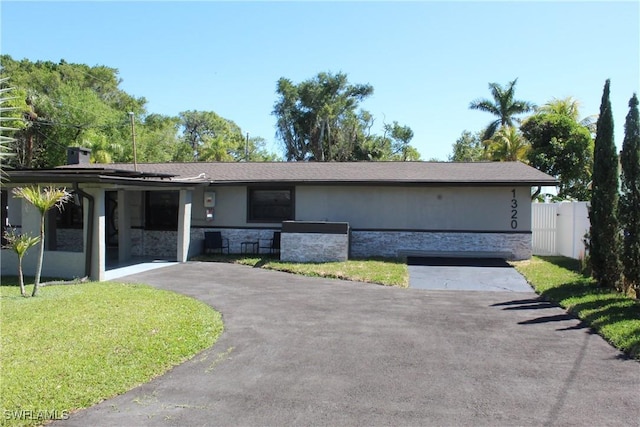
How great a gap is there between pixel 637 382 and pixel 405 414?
2.67 metres

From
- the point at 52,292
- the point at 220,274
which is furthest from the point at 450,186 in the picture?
the point at 52,292

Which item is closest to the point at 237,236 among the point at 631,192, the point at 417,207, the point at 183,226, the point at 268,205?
the point at 268,205

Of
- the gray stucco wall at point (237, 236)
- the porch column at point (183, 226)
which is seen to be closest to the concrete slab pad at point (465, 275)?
the gray stucco wall at point (237, 236)

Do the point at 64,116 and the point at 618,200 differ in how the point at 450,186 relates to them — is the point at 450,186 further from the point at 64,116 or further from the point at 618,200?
the point at 64,116

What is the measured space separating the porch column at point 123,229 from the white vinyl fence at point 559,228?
44.1ft

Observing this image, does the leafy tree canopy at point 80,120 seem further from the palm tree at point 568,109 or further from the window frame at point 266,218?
the palm tree at point 568,109

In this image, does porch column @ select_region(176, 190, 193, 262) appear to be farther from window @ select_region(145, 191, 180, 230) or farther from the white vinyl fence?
the white vinyl fence

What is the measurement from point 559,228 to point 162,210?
13.5m

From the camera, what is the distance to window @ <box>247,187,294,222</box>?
634 inches

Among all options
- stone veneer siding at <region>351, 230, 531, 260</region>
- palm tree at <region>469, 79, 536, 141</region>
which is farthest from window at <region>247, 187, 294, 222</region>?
palm tree at <region>469, 79, 536, 141</region>

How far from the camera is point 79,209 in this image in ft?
52.3

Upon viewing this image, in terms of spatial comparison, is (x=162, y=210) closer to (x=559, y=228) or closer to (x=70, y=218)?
(x=70, y=218)

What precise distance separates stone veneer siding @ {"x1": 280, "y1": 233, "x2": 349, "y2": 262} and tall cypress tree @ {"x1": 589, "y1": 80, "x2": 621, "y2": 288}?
6.59m

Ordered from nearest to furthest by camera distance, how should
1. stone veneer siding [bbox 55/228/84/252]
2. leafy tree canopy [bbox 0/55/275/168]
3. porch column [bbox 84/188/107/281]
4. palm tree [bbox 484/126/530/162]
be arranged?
porch column [bbox 84/188/107/281], stone veneer siding [bbox 55/228/84/252], palm tree [bbox 484/126/530/162], leafy tree canopy [bbox 0/55/275/168]
